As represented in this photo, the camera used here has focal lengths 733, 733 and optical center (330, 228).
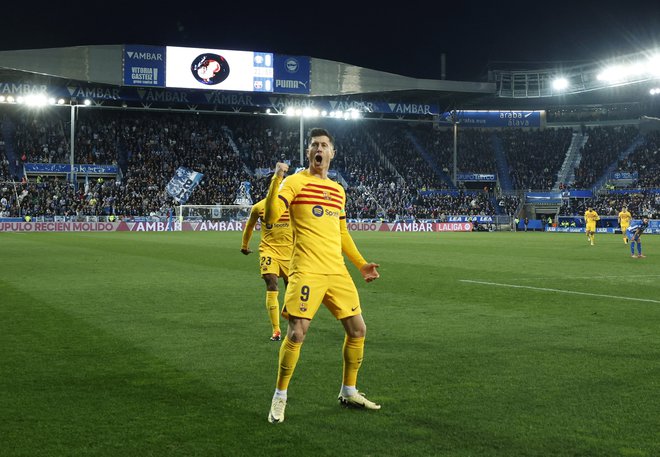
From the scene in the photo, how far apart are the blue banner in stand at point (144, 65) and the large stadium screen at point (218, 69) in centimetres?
51

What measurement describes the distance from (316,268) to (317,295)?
0.22 m

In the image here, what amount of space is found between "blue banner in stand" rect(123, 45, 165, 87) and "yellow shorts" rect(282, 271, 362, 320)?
5098 centimetres

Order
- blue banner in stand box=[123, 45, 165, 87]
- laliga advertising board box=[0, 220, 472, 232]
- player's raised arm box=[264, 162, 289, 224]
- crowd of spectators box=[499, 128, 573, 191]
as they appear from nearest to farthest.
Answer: player's raised arm box=[264, 162, 289, 224], laliga advertising board box=[0, 220, 472, 232], blue banner in stand box=[123, 45, 165, 87], crowd of spectators box=[499, 128, 573, 191]

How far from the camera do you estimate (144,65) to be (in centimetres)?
5409

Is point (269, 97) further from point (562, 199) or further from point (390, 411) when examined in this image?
point (390, 411)

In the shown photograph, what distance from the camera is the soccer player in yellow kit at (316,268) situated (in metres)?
5.64

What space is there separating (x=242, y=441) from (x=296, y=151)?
198ft

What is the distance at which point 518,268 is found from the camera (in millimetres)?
20188

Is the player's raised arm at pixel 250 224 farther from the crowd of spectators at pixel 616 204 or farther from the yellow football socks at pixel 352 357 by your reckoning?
the crowd of spectators at pixel 616 204

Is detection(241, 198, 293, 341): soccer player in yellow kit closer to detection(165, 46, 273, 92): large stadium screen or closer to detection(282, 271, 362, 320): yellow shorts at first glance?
detection(282, 271, 362, 320): yellow shorts

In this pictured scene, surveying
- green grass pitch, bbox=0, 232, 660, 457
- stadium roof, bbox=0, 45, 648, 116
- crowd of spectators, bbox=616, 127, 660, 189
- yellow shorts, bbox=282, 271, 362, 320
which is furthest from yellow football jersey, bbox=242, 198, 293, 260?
crowd of spectators, bbox=616, 127, 660, 189

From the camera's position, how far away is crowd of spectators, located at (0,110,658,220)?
181ft

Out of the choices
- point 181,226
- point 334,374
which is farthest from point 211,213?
point 334,374

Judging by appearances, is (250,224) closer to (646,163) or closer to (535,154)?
(646,163)
